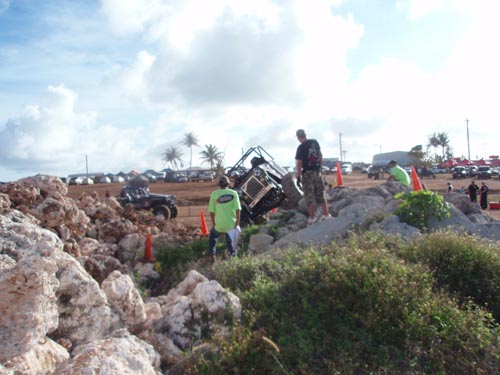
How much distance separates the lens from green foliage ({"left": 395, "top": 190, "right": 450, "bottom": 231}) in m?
8.05

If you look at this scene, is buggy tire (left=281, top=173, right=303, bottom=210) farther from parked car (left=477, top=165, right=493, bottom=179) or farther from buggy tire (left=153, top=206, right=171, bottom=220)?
parked car (left=477, top=165, right=493, bottom=179)

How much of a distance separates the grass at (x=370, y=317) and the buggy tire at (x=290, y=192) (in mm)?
6235

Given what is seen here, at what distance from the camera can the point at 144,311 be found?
16.1 feet

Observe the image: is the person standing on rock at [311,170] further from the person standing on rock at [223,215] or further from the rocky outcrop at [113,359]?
the rocky outcrop at [113,359]

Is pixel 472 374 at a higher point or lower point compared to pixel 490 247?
lower

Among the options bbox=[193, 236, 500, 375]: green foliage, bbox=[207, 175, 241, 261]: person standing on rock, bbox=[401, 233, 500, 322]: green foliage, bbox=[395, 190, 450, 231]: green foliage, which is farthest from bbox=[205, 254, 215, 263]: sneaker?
bbox=[401, 233, 500, 322]: green foliage

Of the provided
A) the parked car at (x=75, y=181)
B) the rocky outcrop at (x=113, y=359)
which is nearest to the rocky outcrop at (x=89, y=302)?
the rocky outcrop at (x=113, y=359)

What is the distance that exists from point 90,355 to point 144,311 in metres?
1.37

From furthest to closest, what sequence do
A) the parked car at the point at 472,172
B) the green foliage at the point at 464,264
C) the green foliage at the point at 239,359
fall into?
the parked car at the point at 472,172 < the green foliage at the point at 464,264 < the green foliage at the point at 239,359

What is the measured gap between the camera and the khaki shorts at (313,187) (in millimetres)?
9664

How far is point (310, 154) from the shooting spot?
947 centimetres

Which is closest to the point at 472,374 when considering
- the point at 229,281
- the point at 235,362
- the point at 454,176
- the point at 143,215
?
the point at 235,362

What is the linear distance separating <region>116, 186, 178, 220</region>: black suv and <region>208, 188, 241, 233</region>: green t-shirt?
10.1 meters

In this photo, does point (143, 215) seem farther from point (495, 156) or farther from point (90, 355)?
point (495, 156)
